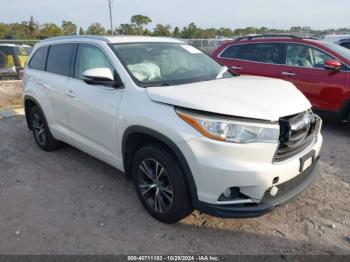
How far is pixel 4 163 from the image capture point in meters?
4.85

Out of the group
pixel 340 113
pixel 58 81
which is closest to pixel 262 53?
pixel 340 113

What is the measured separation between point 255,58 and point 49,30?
41.6 meters

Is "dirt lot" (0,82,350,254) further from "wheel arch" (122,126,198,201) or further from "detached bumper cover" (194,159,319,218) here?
"wheel arch" (122,126,198,201)

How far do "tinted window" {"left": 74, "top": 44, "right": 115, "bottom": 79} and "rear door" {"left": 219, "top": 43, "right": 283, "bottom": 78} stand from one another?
372 centimetres

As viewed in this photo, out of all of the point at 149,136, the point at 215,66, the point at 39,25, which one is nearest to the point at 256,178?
the point at 149,136

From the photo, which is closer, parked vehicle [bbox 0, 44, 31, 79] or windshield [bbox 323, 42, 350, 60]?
windshield [bbox 323, 42, 350, 60]

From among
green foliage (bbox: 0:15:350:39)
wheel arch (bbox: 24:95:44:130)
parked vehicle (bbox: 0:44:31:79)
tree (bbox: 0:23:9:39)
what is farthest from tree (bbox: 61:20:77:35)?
wheel arch (bbox: 24:95:44:130)

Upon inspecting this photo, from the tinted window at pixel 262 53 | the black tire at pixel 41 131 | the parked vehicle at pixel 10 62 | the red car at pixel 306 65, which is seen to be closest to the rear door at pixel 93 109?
the black tire at pixel 41 131

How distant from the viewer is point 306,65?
19.7ft

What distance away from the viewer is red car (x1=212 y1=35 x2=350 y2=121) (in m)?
5.57

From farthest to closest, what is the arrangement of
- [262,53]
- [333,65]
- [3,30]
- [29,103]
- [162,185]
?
[3,30] < [262,53] < [333,65] < [29,103] < [162,185]

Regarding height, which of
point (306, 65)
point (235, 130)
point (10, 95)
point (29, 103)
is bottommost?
point (10, 95)

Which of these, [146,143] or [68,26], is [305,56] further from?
[68,26]

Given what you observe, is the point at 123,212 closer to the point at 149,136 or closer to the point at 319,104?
the point at 149,136
